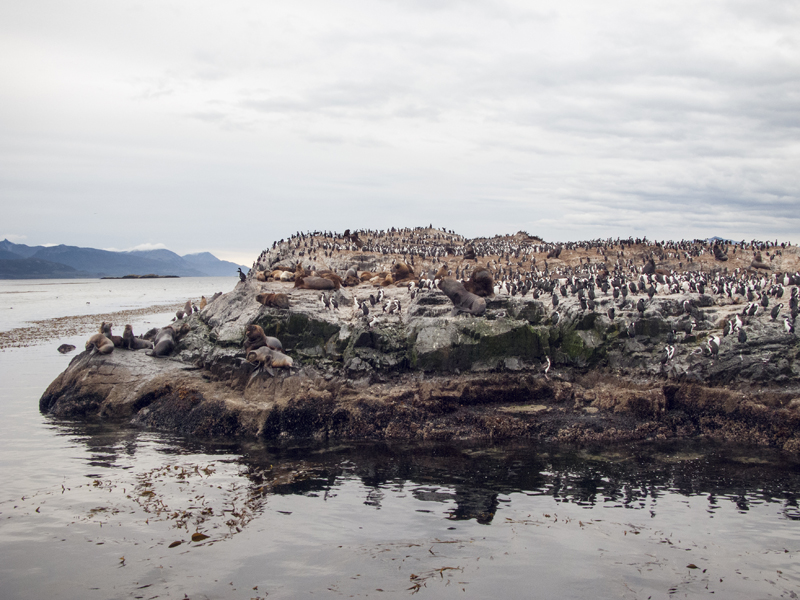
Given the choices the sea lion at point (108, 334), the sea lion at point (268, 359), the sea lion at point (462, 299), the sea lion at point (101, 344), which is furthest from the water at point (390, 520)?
the sea lion at point (462, 299)

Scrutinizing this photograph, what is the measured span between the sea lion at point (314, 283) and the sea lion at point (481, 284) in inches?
216

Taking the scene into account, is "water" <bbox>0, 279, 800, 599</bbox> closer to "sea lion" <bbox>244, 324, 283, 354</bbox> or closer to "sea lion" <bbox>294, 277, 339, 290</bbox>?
"sea lion" <bbox>244, 324, 283, 354</bbox>

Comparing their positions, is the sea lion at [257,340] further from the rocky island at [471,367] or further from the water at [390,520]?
the water at [390,520]

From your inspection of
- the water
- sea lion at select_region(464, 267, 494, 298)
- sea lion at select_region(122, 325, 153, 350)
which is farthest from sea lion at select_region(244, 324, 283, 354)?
sea lion at select_region(464, 267, 494, 298)

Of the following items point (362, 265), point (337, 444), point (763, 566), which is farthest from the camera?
point (362, 265)

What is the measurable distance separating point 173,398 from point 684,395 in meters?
15.0

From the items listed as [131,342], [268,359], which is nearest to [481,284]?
[268,359]

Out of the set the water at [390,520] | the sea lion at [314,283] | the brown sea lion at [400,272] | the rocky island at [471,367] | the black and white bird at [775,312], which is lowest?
the water at [390,520]

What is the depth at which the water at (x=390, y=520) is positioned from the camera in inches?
313

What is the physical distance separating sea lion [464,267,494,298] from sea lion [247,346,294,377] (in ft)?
22.3

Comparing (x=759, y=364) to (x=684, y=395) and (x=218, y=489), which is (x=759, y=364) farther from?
(x=218, y=489)

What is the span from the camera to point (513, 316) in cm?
1819

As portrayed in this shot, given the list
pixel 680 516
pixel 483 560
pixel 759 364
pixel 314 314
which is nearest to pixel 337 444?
pixel 314 314

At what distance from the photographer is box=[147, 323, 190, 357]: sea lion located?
1905 centimetres
